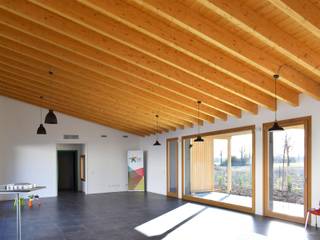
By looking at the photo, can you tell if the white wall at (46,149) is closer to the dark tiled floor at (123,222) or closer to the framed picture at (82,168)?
the framed picture at (82,168)

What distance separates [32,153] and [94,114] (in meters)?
2.99

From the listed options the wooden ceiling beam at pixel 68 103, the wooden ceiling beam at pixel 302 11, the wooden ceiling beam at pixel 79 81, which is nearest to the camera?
the wooden ceiling beam at pixel 302 11

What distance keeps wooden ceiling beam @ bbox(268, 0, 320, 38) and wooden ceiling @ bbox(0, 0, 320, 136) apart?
12mm

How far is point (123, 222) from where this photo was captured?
7.14 meters

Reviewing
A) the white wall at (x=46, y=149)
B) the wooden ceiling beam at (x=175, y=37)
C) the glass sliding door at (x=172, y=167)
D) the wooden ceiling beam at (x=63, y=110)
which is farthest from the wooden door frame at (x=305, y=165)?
the white wall at (x=46, y=149)

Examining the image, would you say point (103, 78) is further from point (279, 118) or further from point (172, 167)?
point (172, 167)

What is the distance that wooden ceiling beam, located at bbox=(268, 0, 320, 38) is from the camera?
11.4 ft

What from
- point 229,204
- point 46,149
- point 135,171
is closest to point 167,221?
point 229,204

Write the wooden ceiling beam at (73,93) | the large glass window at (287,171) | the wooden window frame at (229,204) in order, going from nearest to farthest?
1. the large glass window at (287,171)
2. the wooden window frame at (229,204)
3. the wooden ceiling beam at (73,93)

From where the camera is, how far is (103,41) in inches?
218

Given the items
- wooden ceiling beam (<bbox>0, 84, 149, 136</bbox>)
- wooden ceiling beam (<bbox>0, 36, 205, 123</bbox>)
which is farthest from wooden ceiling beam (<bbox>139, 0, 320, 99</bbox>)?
wooden ceiling beam (<bbox>0, 84, 149, 136</bbox>)

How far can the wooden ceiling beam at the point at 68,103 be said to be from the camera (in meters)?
9.45

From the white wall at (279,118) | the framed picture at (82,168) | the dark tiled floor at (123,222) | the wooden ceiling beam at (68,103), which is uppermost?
the wooden ceiling beam at (68,103)

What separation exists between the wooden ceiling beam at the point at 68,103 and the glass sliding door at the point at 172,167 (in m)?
1.00
